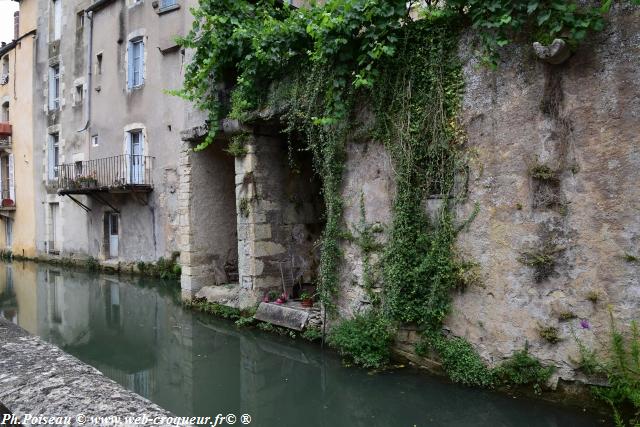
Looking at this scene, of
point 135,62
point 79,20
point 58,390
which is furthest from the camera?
point 79,20

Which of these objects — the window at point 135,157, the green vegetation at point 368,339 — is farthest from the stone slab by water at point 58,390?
the window at point 135,157

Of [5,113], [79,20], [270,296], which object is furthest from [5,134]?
[270,296]

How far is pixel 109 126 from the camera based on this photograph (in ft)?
50.5

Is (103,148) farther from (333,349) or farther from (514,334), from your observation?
(514,334)

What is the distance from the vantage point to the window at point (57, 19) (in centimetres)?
1830

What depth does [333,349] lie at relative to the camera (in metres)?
5.66

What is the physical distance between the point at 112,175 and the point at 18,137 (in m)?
8.74

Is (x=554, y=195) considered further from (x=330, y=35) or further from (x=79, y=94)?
(x=79, y=94)

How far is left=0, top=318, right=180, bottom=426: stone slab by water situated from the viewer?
193 centimetres

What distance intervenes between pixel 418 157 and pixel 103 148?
44.3ft

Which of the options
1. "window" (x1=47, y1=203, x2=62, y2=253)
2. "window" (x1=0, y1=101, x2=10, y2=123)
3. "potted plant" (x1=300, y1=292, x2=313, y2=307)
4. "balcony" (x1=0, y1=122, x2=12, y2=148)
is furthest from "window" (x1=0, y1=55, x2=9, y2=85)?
"potted plant" (x1=300, y1=292, x2=313, y2=307)

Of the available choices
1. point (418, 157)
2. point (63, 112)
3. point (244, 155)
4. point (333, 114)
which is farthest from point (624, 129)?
point (63, 112)

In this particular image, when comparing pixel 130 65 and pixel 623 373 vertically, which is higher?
pixel 130 65

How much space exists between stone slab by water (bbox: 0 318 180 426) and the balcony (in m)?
21.6
